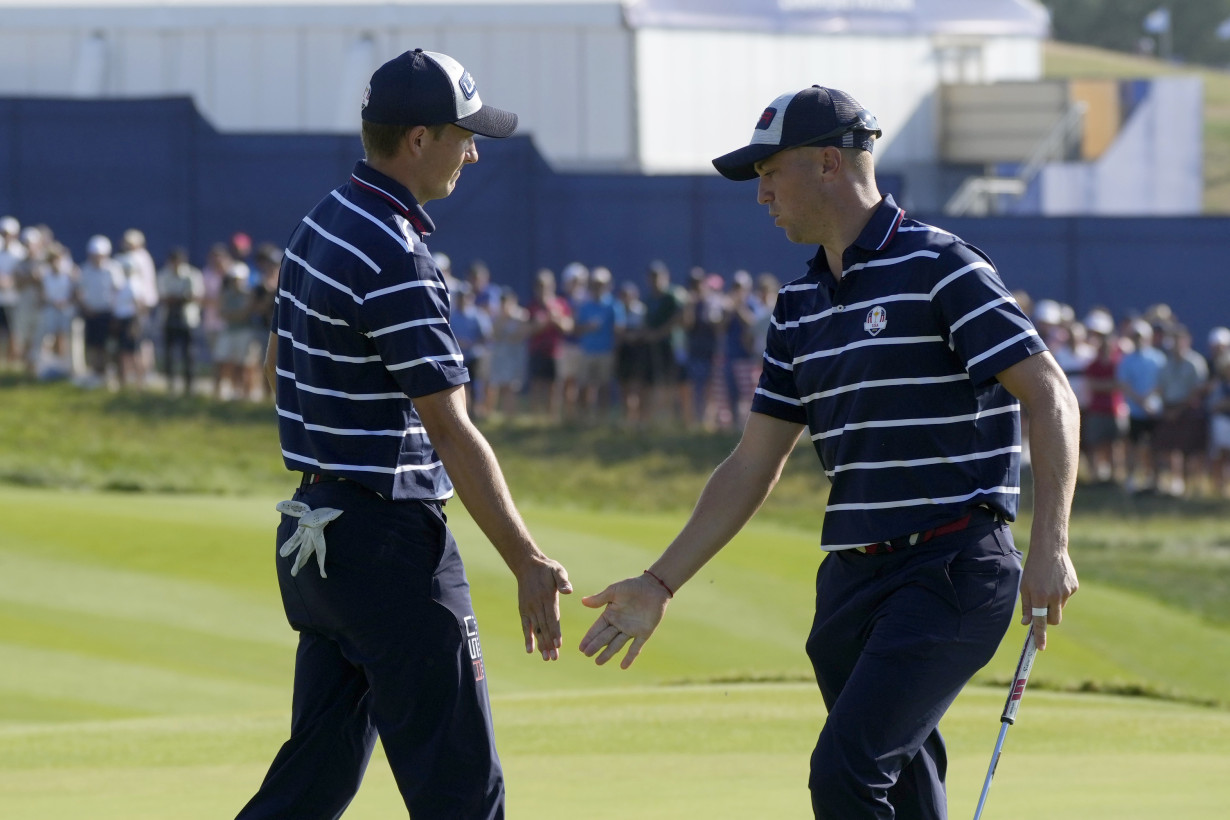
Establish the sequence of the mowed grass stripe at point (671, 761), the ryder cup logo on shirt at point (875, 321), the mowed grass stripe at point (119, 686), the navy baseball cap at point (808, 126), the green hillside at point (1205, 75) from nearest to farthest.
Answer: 1. the ryder cup logo on shirt at point (875, 321)
2. the navy baseball cap at point (808, 126)
3. the mowed grass stripe at point (671, 761)
4. the mowed grass stripe at point (119, 686)
5. the green hillside at point (1205, 75)

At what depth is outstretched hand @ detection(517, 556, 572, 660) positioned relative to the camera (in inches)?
172

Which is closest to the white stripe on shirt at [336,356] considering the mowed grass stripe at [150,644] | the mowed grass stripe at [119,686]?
the mowed grass stripe at [119,686]

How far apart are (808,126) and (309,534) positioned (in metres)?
1.58

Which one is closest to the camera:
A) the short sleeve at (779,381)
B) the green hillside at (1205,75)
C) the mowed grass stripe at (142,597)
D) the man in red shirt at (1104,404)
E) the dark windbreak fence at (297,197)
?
the short sleeve at (779,381)

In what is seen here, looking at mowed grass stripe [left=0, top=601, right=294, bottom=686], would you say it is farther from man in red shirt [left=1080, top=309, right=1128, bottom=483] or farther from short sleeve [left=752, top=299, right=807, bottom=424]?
man in red shirt [left=1080, top=309, right=1128, bottom=483]

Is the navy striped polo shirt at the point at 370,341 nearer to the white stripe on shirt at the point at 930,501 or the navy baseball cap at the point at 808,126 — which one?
the navy baseball cap at the point at 808,126

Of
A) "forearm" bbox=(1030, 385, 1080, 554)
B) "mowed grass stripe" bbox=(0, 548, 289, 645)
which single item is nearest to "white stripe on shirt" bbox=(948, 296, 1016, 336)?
"forearm" bbox=(1030, 385, 1080, 554)

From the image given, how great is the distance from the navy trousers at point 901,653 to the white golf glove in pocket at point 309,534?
1244 millimetres

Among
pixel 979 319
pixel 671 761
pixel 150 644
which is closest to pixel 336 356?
pixel 979 319

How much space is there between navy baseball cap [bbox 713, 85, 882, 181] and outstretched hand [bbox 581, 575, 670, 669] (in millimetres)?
1124

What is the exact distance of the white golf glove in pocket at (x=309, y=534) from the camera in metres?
4.30

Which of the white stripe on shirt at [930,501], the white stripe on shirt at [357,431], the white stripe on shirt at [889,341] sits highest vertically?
the white stripe on shirt at [889,341]

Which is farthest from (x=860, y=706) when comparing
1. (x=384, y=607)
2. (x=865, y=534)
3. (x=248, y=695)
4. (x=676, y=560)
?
(x=248, y=695)

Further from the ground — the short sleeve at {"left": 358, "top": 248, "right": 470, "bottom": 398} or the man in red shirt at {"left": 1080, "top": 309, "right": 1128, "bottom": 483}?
the short sleeve at {"left": 358, "top": 248, "right": 470, "bottom": 398}
